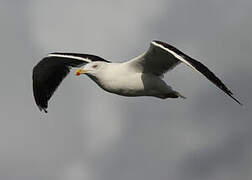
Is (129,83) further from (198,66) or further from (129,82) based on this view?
(198,66)

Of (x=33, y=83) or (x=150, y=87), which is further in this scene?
(x=33, y=83)

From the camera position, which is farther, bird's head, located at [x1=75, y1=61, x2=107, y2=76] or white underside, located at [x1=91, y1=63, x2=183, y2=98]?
bird's head, located at [x1=75, y1=61, x2=107, y2=76]

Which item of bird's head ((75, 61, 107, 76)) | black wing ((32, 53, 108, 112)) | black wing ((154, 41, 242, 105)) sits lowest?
black wing ((32, 53, 108, 112))

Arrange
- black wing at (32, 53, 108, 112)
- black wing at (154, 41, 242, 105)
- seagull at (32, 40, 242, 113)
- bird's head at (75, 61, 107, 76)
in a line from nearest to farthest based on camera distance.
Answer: black wing at (154, 41, 242, 105) < seagull at (32, 40, 242, 113) < bird's head at (75, 61, 107, 76) < black wing at (32, 53, 108, 112)

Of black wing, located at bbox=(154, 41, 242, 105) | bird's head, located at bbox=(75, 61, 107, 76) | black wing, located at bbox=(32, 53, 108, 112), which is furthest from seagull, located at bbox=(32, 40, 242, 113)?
black wing, located at bbox=(32, 53, 108, 112)

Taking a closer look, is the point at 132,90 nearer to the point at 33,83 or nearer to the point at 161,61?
the point at 161,61

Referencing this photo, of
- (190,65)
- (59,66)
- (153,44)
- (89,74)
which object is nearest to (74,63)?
(59,66)

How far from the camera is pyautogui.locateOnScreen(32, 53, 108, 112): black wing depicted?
97.6 feet

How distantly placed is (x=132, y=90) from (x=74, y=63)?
5.42 m

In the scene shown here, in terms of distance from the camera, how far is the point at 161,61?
25109 mm

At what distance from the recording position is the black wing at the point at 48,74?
29.7 metres

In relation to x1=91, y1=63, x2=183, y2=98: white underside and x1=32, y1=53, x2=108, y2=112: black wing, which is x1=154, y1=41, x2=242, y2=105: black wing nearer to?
x1=91, y1=63, x2=183, y2=98: white underside

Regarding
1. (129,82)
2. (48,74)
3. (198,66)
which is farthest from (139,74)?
(48,74)

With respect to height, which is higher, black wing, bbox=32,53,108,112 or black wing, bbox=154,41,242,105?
black wing, bbox=154,41,242,105
